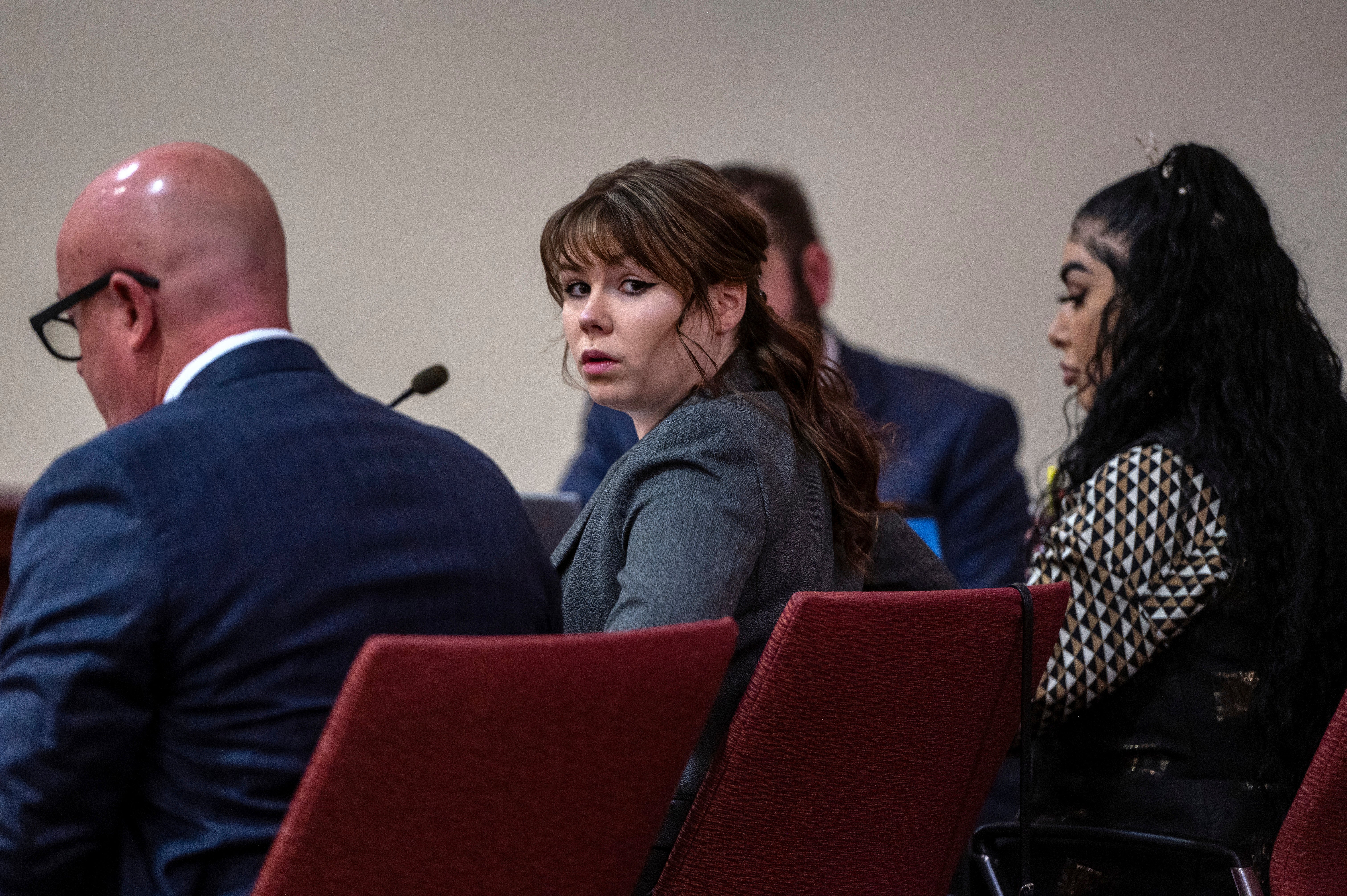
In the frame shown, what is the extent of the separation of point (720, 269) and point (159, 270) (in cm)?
51

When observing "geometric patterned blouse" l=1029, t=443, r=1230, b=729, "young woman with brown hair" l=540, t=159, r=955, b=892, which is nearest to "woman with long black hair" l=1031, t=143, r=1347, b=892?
"geometric patterned blouse" l=1029, t=443, r=1230, b=729

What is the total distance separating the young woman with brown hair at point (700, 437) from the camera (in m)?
1.10

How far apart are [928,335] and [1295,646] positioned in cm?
243

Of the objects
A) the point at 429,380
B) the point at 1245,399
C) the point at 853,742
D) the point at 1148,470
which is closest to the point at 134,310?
the point at 429,380

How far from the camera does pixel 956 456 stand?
9.29ft

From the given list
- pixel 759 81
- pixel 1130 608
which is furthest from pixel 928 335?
pixel 1130 608

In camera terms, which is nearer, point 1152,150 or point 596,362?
point 596,362

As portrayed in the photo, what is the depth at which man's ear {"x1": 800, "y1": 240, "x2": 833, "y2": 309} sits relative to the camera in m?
2.87

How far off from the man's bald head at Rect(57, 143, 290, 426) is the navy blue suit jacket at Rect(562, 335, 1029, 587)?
1700mm

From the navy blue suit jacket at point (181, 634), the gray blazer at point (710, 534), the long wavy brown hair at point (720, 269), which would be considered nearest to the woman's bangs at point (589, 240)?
the long wavy brown hair at point (720, 269)

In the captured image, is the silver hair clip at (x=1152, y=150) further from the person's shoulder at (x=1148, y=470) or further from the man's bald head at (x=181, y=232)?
the man's bald head at (x=181, y=232)

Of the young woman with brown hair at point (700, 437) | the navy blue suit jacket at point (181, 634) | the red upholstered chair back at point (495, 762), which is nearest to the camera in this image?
the red upholstered chair back at point (495, 762)

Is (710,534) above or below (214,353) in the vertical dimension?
below

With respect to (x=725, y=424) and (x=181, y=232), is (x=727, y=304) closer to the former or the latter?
(x=725, y=424)
